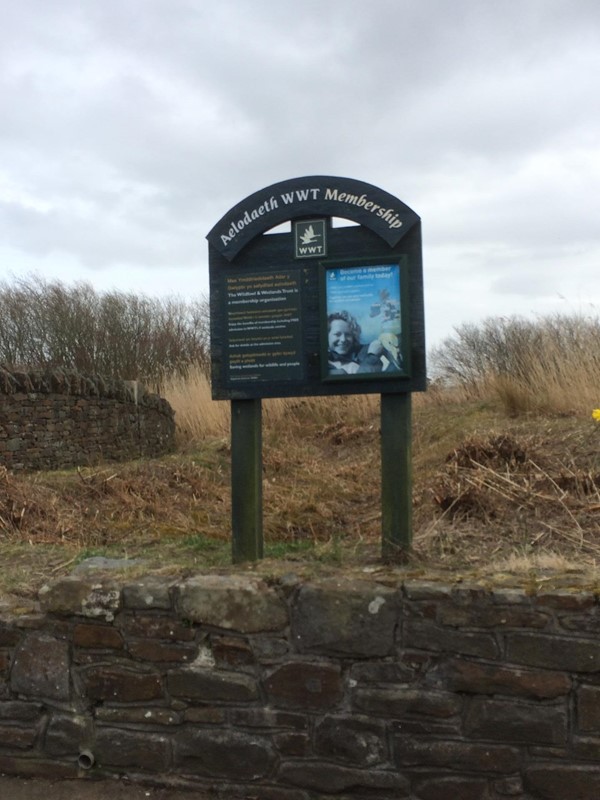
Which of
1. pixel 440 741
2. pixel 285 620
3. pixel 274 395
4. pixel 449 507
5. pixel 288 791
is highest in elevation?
pixel 274 395

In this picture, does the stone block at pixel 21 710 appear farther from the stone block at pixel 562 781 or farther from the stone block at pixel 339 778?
the stone block at pixel 562 781

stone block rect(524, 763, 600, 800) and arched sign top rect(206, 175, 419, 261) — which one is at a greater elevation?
arched sign top rect(206, 175, 419, 261)

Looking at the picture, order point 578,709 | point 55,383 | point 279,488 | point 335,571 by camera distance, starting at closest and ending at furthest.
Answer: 1. point 578,709
2. point 335,571
3. point 279,488
4. point 55,383

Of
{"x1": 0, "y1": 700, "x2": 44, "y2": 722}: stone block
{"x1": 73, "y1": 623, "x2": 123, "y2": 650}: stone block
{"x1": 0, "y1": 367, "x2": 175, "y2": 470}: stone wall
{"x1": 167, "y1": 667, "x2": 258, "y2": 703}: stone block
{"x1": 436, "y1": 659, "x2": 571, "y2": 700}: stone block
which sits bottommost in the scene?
{"x1": 0, "y1": 700, "x2": 44, "y2": 722}: stone block

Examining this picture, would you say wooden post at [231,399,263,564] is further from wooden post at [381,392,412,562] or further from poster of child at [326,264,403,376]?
wooden post at [381,392,412,562]

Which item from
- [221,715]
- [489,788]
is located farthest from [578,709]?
[221,715]

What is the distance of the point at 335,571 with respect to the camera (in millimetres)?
3734

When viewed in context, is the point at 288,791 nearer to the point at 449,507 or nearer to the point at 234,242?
the point at 449,507

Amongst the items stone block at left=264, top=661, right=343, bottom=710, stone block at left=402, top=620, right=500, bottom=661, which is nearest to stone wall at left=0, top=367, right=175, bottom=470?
stone block at left=264, top=661, right=343, bottom=710

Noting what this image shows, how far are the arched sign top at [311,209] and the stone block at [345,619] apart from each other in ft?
5.67

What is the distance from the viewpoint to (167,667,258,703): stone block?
11.5 ft

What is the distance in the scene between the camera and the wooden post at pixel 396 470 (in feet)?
13.0

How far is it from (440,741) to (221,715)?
0.98 m

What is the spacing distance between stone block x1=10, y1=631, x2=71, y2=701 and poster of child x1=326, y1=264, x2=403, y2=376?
6.20ft
